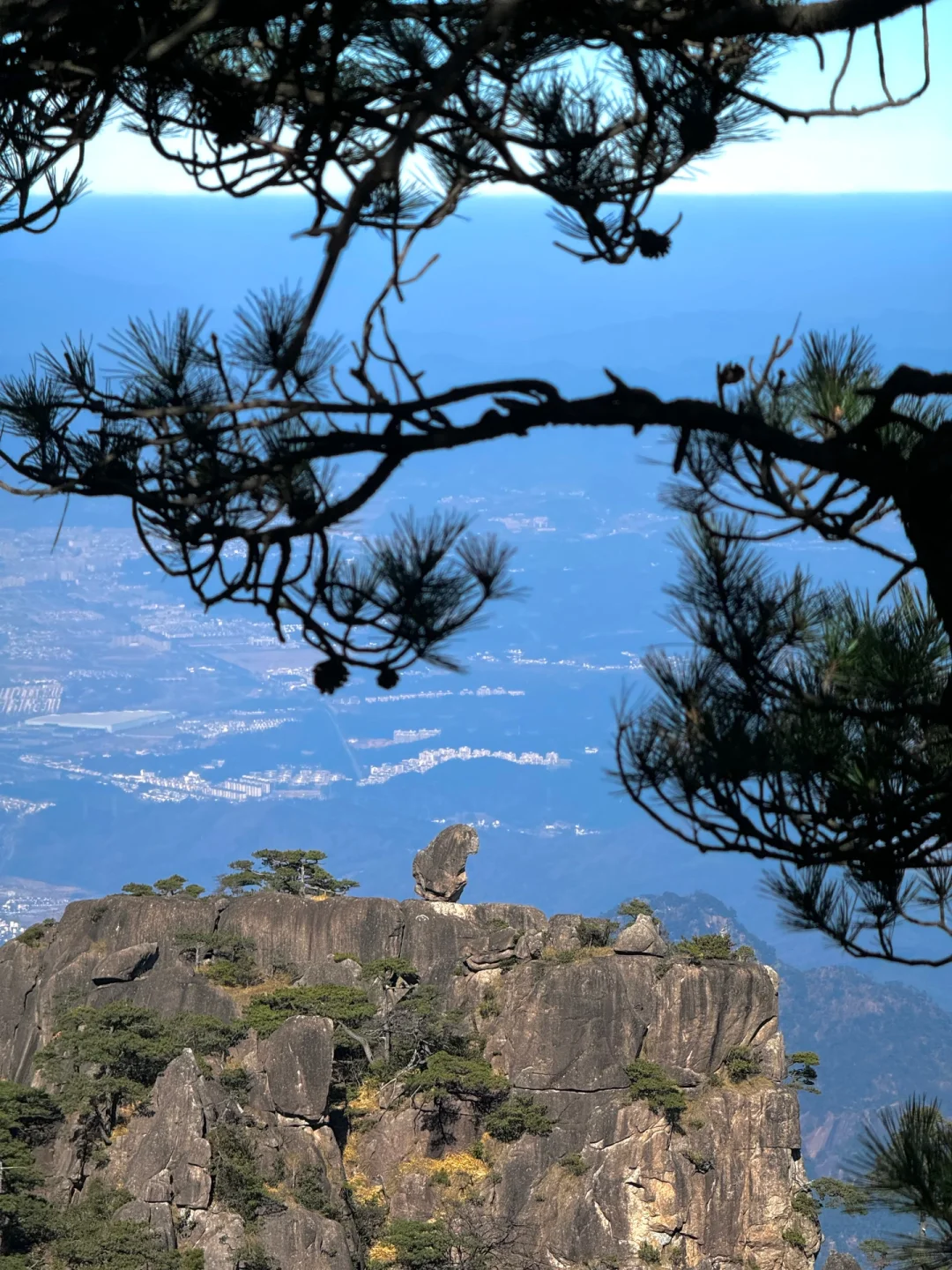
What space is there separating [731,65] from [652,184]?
13.6 inches

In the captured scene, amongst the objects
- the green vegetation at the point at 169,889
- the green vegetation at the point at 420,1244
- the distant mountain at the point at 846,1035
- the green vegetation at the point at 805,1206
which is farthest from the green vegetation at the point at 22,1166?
the distant mountain at the point at 846,1035

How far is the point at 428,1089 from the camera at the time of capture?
820 inches

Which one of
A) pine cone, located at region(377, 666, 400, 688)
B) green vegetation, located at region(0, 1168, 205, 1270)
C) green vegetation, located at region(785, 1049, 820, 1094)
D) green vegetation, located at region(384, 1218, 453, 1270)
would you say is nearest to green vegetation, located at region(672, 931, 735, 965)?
green vegetation, located at region(785, 1049, 820, 1094)

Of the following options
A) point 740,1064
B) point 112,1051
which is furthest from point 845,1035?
point 112,1051

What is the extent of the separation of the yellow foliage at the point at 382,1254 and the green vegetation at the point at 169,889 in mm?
8174

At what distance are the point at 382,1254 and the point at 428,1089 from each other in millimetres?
2665

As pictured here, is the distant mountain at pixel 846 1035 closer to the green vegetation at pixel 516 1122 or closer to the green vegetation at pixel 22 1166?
the green vegetation at pixel 516 1122

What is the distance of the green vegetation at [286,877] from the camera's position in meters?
28.0

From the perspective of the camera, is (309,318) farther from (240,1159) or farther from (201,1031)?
(201,1031)

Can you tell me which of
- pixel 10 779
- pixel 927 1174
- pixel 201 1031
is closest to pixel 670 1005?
pixel 201 1031

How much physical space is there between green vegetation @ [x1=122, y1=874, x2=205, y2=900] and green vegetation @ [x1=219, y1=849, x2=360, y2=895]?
0.76 m

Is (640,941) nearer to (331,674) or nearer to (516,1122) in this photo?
(516,1122)

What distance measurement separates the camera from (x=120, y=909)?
24328mm

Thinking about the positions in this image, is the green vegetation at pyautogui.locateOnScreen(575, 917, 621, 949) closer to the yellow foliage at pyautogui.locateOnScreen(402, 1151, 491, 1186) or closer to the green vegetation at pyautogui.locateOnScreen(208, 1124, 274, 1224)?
the yellow foliage at pyautogui.locateOnScreen(402, 1151, 491, 1186)
